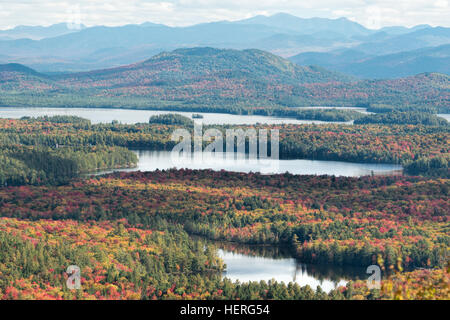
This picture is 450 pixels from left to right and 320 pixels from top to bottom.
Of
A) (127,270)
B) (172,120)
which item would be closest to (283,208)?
(127,270)

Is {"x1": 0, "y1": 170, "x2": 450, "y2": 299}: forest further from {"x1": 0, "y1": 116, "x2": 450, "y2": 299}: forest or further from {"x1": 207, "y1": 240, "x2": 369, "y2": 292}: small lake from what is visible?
{"x1": 207, "y1": 240, "x2": 369, "y2": 292}: small lake

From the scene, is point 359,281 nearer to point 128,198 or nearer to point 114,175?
point 128,198

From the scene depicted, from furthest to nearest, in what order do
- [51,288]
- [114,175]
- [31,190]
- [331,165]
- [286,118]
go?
[286,118] < [331,165] < [114,175] < [31,190] < [51,288]

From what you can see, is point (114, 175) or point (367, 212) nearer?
point (367, 212)

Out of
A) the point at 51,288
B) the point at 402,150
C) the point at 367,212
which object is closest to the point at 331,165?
the point at 402,150

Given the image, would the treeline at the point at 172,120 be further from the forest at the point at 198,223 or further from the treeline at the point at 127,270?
the treeline at the point at 127,270

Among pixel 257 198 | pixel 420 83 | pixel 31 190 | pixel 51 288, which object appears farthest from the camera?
pixel 420 83
